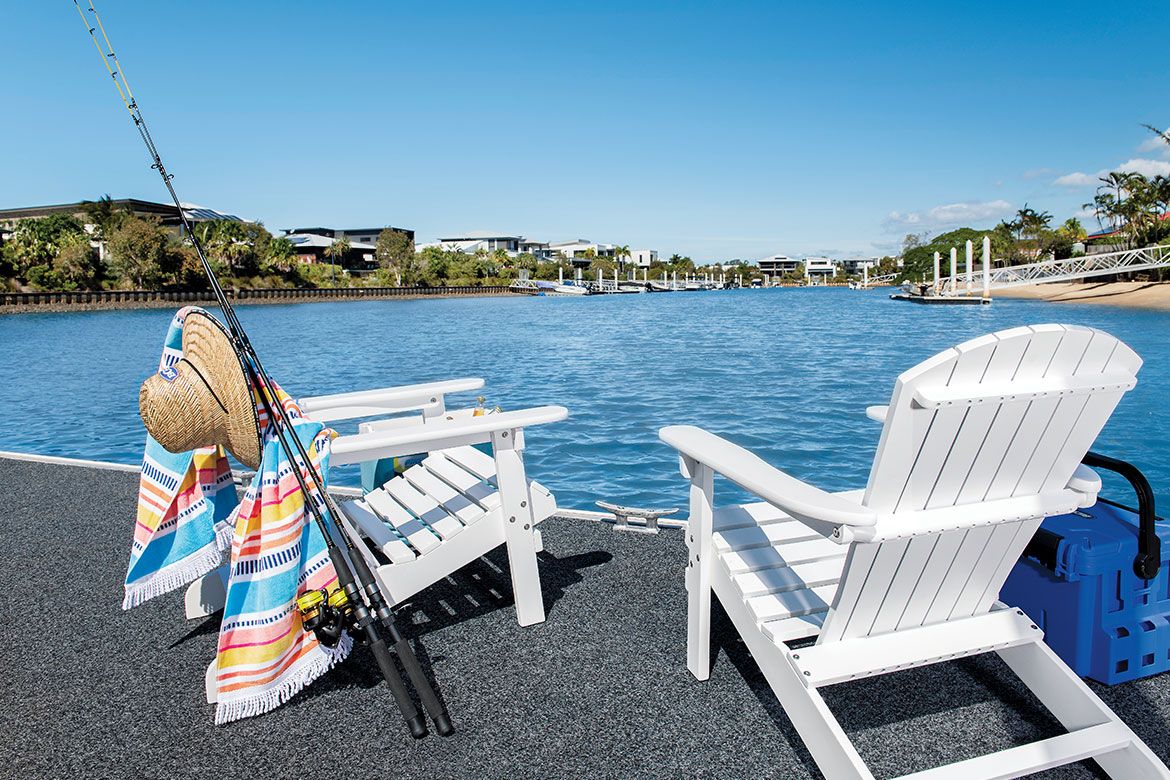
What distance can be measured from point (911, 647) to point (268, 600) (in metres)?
1.75

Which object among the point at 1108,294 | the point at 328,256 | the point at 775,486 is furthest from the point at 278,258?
the point at 775,486

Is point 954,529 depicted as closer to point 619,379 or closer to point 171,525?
Answer: point 171,525

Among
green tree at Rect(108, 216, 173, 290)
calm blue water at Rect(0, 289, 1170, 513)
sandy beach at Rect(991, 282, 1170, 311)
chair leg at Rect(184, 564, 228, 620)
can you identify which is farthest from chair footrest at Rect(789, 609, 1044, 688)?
green tree at Rect(108, 216, 173, 290)

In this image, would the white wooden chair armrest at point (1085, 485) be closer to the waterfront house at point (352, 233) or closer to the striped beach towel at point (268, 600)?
the striped beach towel at point (268, 600)

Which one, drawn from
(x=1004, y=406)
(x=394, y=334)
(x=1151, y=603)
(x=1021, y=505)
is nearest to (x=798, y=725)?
(x=1021, y=505)

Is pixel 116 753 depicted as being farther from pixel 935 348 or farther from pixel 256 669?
pixel 935 348

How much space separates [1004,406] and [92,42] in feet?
9.76

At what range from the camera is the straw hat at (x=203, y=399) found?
7.06 feet

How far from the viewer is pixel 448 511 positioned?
2758mm

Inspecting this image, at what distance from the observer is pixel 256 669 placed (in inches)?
81.2

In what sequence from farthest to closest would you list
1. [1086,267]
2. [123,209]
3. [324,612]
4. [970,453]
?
[123,209] < [1086,267] < [324,612] < [970,453]

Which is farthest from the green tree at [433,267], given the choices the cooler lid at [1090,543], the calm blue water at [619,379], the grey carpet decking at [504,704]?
the cooler lid at [1090,543]

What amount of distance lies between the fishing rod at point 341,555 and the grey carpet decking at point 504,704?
0.18m

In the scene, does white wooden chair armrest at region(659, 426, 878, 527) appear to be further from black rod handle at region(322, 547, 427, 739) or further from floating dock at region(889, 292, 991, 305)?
floating dock at region(889, 292, 991, 305)
